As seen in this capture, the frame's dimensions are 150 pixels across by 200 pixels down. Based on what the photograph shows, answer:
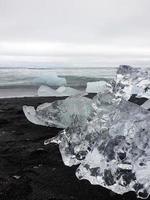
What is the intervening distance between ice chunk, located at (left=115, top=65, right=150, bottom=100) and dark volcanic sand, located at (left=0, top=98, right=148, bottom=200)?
83cm

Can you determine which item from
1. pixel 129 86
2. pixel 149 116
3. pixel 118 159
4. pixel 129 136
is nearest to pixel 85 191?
pixel 118 159

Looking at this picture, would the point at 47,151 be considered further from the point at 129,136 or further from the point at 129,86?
the point at 129,86

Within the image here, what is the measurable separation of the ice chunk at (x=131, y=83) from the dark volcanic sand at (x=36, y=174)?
2.71ft

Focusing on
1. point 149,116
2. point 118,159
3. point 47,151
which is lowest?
point 47,151

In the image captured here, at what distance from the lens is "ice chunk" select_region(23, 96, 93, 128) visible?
404 centimetres

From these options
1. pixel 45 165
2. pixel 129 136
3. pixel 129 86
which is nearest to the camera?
pixel 129 136

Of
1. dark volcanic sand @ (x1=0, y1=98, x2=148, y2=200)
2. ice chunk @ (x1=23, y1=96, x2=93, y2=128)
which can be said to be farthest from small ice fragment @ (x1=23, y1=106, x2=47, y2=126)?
dark volcanic sand @ (x1=0, y1=98, x2=148, y2=200)

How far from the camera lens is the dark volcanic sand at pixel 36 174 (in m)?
2.38

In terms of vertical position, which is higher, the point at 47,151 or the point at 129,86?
the point at 129,86

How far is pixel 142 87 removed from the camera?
4.21 meters

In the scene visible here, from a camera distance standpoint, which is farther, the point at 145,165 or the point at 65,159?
the point at 65,159

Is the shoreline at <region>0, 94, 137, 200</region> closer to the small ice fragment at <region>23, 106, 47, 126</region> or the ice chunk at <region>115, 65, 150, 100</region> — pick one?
the small ice fragment at <region>23, 106, 47, 126</region>

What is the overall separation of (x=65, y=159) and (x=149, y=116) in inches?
27.5

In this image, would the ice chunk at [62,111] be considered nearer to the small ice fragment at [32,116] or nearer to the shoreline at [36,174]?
the small ice fragment at [32,116]
